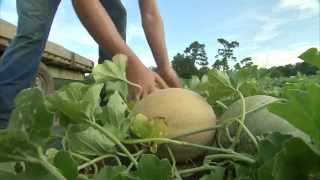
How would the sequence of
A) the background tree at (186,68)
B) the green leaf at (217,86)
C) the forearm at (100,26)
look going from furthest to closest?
the background tree at (186,68) < the forearm at (100,26) < the green leaf at (217,86)

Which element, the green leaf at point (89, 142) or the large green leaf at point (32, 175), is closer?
the large green leaf at point (32, 175)

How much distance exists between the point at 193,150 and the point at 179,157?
0.07 feet

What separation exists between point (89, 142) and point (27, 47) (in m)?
1.64

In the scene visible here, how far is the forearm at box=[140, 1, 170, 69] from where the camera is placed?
6.37 feet

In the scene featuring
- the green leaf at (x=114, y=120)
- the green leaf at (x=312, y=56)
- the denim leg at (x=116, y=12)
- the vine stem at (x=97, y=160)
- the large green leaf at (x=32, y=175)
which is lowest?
the vine stem at (x=97, y=160)

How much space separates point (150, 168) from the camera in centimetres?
58

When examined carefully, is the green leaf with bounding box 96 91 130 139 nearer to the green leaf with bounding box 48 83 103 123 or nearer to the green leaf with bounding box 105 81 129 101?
the green leaf with bounding box 48 83 103 123

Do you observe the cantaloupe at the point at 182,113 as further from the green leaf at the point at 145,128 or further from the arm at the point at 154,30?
the arm at the point at 154,30

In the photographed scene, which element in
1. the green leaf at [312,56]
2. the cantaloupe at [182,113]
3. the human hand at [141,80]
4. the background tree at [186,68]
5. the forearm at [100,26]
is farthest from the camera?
the background tree at [186,68]

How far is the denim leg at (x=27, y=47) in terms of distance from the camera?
7.33ft

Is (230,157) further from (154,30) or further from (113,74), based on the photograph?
(154,30)

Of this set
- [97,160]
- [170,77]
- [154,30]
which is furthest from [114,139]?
[154,30]

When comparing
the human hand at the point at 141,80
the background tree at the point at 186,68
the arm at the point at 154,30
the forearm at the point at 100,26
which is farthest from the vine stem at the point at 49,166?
the background tree at the point at 186,68

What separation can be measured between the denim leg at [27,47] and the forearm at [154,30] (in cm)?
42
